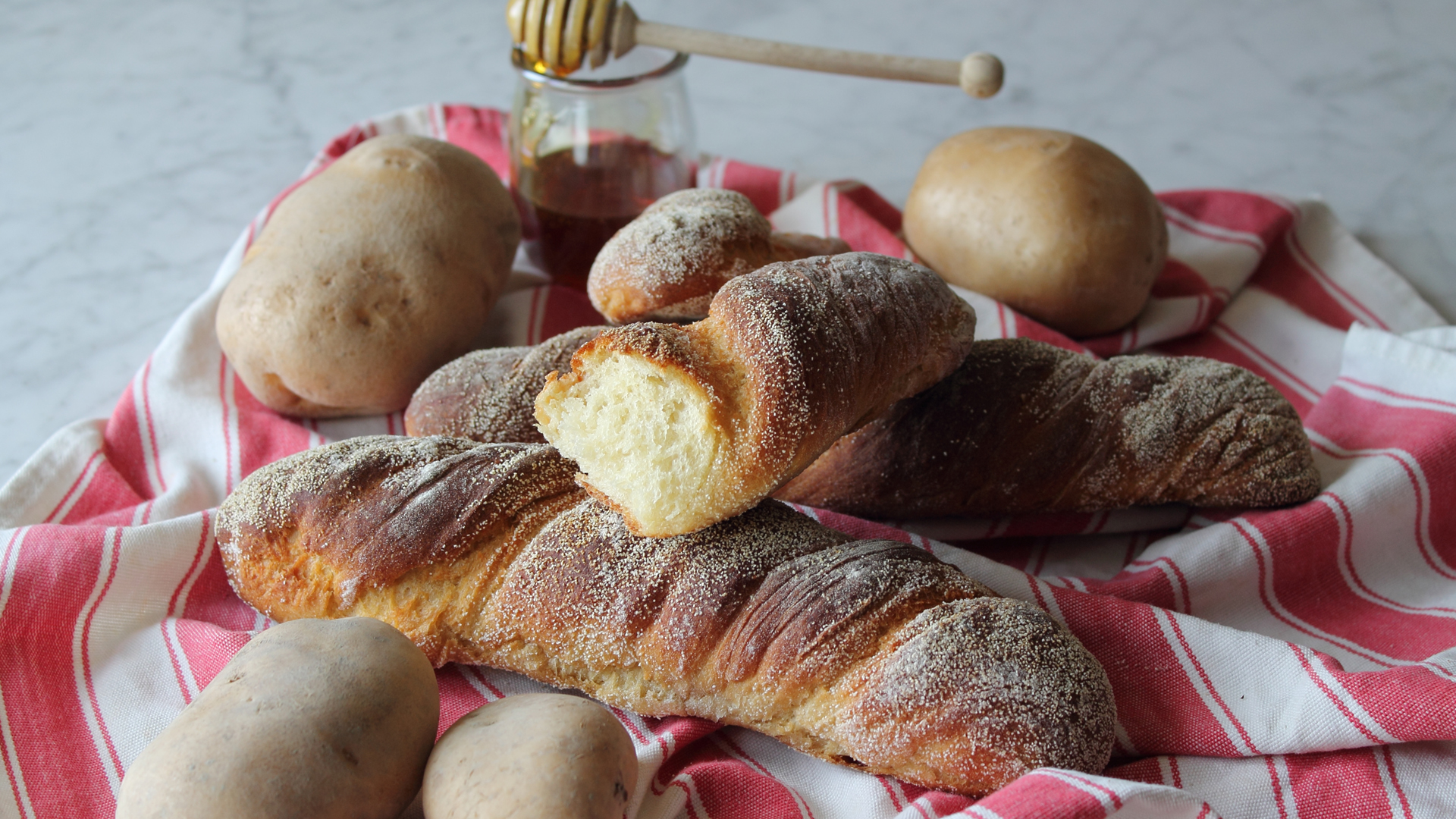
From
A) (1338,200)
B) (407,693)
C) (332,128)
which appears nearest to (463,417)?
(407,693)

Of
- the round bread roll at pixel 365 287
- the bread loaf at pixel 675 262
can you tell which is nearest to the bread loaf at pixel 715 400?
the bread loaf at pixel 675 262

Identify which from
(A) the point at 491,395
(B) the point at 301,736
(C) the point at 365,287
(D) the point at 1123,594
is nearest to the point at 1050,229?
(D) the point at 1123,594

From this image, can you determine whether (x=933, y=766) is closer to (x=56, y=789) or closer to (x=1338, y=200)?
(x=56, y=789)

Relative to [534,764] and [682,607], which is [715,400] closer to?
[682,607]

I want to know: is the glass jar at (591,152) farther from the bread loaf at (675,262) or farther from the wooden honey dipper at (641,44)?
the bread loaf at (675,262)

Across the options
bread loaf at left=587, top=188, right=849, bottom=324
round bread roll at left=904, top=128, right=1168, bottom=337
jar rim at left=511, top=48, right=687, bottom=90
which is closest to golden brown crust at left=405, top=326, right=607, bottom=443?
bread loaf at left=587, top=188, right=849, bottom=324

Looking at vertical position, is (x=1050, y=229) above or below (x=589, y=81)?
below
